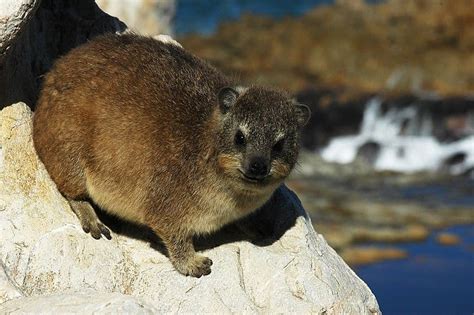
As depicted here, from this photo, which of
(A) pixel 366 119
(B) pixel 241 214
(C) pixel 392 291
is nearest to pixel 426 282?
(C) pixel 392 291

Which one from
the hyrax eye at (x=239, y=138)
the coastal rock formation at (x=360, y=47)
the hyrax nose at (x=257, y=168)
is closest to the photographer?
the hyrax nose at (x=257, y=168)

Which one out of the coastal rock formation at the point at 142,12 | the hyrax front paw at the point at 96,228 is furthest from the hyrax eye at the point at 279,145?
the coastal rock formation at the point at 142,12

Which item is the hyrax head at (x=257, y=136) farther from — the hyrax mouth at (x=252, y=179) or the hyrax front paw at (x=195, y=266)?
the hyrax front paw at (x=195, y=266)

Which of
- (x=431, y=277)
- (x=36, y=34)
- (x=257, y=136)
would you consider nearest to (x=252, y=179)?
(x=257, y=136)

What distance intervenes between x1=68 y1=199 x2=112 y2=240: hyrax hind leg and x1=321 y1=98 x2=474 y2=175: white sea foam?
18.9 meters

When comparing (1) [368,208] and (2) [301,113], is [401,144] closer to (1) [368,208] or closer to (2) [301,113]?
(1) [368,208]

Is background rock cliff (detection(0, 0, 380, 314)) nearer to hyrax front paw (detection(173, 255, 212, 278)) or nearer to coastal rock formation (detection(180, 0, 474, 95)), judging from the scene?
hyrax front paw (detection(173, 255, 212, 278))

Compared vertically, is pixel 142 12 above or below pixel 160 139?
above

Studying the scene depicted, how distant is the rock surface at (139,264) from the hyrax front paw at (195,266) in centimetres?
6

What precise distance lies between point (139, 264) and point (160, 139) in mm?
1168

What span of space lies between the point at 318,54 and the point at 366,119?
186 inches

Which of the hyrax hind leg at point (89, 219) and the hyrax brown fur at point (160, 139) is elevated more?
the hyrax brown fur at point (160, 139)

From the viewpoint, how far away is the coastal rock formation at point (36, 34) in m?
7.84

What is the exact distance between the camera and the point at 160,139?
8727 millimetres
